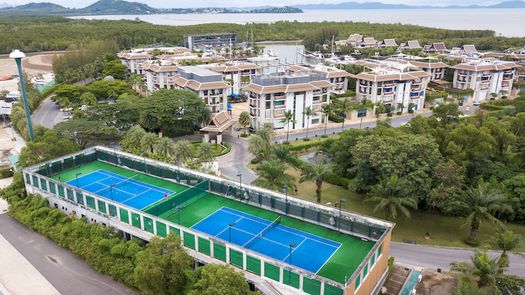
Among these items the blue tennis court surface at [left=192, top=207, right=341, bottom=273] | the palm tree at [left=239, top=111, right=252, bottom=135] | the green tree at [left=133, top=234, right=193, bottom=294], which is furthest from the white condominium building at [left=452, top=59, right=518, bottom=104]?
the green tree at [left=133, top=234, right=193, bottom=294]

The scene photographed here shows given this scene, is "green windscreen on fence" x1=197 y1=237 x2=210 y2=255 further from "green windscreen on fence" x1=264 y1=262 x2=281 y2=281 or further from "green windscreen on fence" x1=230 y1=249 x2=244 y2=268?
"green windscreen on fence" x1=264 y1=262 x2=281 y2=281

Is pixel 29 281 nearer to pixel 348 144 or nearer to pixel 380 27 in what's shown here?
pixel 348 144

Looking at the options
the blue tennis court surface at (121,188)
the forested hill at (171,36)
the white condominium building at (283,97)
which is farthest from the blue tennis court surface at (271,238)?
the forested hill at (171,36)

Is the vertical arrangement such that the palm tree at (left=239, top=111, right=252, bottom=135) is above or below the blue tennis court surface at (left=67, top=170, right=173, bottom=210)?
below

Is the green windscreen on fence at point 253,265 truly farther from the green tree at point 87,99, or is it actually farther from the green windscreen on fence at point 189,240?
the green tree at point 87,99

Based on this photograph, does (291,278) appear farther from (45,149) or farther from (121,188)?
(45,149)

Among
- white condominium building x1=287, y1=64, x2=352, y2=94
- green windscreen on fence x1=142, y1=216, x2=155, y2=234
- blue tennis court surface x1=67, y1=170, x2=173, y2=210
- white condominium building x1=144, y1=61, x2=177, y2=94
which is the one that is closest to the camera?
green windscreen on fence x1=142, y1=216, x2=155, y2=234
